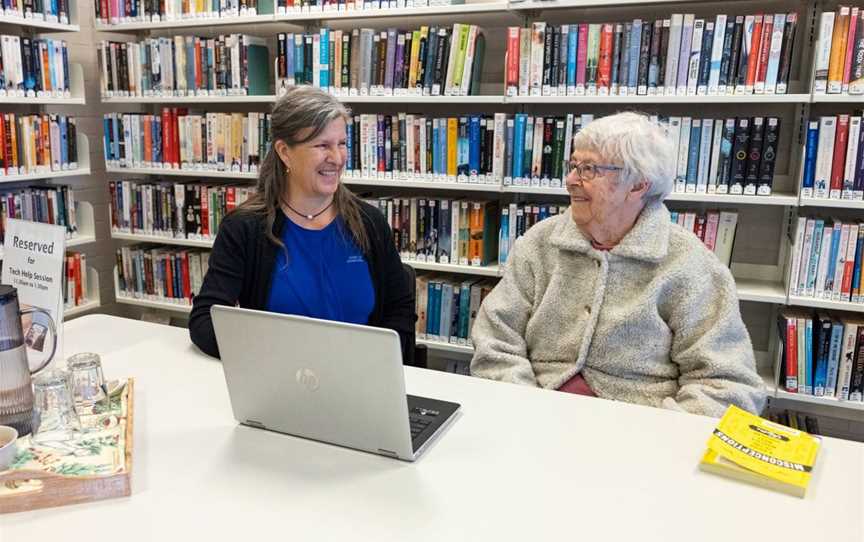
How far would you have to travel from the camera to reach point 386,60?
2811mm

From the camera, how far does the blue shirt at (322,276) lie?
1.89 metres

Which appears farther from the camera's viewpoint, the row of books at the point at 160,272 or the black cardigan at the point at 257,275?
the row of books at the point at 160,272

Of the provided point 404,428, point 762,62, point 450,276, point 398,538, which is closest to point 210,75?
point 450,276

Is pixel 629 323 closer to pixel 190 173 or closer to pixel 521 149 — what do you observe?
pixel 521 149

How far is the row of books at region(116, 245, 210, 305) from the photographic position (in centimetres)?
346

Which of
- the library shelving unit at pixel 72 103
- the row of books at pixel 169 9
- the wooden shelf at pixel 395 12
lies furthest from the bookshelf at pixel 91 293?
the wooden shelf at pixel 395 12

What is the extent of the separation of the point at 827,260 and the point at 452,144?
4.69ft

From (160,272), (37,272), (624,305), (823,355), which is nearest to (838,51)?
(823,355)

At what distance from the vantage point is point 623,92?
8.07ft

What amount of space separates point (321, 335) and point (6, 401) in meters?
0.55

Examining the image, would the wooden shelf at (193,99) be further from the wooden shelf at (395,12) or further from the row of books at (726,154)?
the row of books at (726,154)

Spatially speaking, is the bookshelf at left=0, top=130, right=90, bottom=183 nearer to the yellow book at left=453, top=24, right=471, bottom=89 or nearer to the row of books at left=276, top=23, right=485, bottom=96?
the row of books at left=276, top=23, right=485, bottom=96

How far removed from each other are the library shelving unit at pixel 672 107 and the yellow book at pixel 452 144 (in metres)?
0.07

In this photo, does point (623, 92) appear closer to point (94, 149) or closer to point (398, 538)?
point (398, 538)
